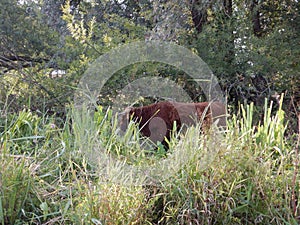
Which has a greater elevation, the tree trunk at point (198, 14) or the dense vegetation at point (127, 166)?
the tree trunk at point (198, 14)

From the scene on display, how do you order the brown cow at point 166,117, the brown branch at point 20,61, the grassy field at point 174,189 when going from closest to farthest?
the grassy field at point 174,189, the brown cow at point 166,117, the brown branch at point 20,61

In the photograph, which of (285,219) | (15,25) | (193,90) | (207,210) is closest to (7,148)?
(207,210)

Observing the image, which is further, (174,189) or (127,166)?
(127,166)

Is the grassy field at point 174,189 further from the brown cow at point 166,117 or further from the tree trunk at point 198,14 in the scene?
the tree trunk at point 198,14

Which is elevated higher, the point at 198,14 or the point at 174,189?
the point at 198,14

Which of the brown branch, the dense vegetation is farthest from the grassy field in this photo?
the brown branch

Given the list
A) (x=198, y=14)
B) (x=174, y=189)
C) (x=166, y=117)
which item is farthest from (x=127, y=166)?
(x=198, y=14)

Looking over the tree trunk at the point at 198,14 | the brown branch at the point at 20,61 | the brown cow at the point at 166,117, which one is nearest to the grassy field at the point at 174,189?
the brown cow at the point at 166,117

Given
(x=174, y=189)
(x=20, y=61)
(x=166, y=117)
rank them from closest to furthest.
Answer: (x=174, y=189), (x=166, y=117), (x=20, y=61)

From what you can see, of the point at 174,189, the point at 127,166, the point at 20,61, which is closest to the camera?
the point at 174,189

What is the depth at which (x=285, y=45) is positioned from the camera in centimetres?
503

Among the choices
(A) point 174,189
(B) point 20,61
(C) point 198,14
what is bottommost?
(A) point 174,189

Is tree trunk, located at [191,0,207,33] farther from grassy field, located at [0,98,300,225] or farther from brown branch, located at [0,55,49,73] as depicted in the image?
grassy field, located at [0,98,300,225]

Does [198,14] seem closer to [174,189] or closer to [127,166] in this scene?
[127,166]
